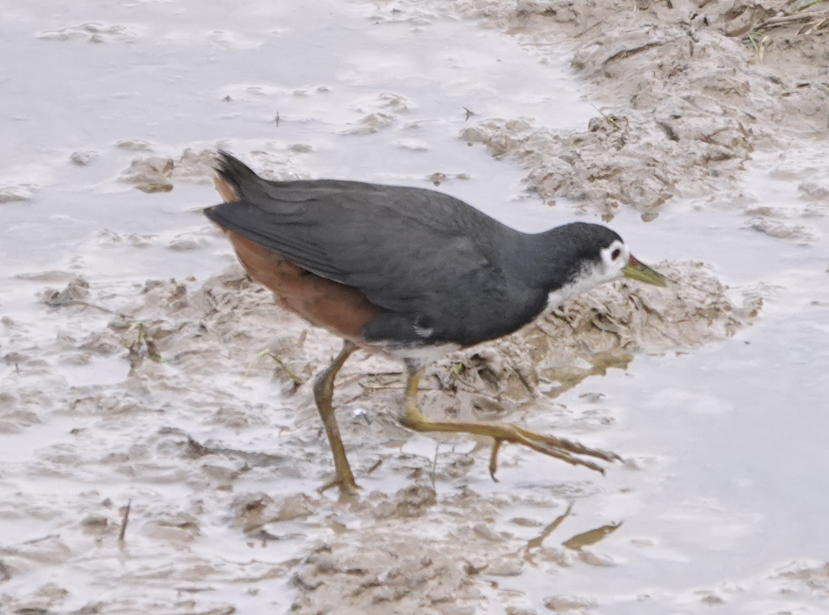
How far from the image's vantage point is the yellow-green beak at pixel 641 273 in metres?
5.56

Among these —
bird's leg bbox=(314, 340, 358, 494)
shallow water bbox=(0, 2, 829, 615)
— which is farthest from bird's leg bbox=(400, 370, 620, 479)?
bird's leg bbox=(314, 340, 358, 494)

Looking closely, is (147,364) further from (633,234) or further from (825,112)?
(825,112)

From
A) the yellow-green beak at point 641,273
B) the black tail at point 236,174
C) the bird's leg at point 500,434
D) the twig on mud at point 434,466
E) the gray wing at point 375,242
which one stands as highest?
the black tail at point 236,174

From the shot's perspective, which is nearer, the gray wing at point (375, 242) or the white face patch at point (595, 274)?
the gray wing at point (375, 242)

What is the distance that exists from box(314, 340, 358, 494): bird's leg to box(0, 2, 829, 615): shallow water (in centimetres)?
13

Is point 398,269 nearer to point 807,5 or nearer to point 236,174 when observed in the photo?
point 236,174

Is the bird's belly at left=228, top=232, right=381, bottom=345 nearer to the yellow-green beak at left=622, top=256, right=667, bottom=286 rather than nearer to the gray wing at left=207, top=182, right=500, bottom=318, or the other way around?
the gray wing at left=207, top=182, right=500, bottom=318

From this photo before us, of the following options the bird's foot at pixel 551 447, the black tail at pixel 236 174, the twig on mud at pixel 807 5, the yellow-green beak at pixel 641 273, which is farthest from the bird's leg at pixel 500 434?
the twig on mud at pixel 807 5

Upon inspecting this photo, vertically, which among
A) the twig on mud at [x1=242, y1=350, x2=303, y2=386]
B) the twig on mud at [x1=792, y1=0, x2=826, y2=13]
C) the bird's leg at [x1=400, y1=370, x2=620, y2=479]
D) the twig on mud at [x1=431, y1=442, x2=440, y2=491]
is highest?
the twig on mud at [x1=792, y1=0, x2=826, y2=13]

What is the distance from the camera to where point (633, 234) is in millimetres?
6797

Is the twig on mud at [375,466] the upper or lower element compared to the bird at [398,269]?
lower

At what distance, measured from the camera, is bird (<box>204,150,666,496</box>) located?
4895mm

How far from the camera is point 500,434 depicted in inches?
200

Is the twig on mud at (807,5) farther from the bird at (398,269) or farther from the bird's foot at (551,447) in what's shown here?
the bird's foot at (551,447)
